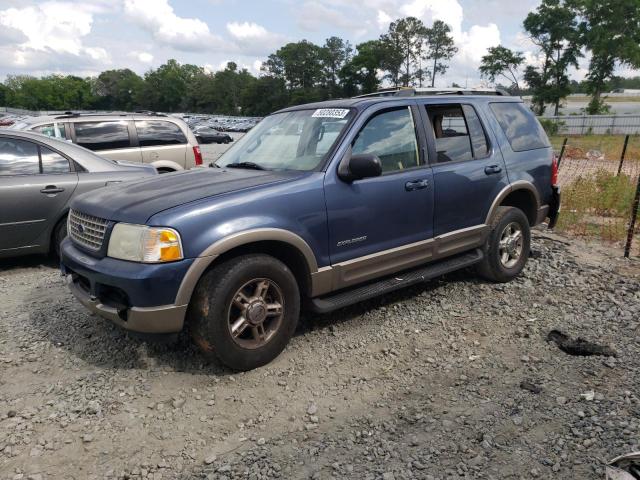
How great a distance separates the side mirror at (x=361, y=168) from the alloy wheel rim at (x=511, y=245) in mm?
2142

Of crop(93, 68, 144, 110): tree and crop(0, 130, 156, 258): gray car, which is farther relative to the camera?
crop(93, 68, 144, 110): tree

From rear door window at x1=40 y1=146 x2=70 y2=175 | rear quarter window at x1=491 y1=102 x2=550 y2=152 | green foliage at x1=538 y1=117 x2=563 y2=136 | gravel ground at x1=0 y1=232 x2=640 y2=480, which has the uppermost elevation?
rear quarter window at x1=491 y1=102 x2=550 y2=152

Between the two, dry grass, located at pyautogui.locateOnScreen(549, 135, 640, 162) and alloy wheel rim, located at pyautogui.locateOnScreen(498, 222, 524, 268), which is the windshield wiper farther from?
dry grass, located at pyautogui.locateOnScreen(549, 135, 640, 162)

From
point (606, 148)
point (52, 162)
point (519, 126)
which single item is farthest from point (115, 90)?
point (519, 126)

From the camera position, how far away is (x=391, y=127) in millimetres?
4488

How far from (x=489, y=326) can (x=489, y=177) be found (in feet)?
4.83

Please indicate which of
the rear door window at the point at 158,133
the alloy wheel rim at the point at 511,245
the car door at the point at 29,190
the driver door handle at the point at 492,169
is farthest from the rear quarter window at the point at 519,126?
the rear door window at the point at 158,133

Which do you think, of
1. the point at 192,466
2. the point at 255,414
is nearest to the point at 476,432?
the point at 255,414

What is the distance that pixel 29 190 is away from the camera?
18.6 feet

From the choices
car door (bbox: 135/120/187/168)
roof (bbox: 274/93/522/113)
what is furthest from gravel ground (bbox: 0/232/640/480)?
car door (bbox: 135/120/187/168)

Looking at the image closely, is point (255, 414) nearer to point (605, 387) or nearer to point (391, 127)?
point (605, 387)

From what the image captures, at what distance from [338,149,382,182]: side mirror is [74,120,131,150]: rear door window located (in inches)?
230

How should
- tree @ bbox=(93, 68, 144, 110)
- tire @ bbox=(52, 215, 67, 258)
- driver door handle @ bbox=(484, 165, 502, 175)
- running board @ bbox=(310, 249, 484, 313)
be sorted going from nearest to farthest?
running board @ bbox=(310, 249, 484, 313) → driver door handle @ bbox=(484, 165, 502, 175) → tire @ bbox=(52, 215, 67, 258) → tree @ bbox=(93, 68, 144, 110)

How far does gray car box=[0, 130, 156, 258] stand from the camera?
560cm
